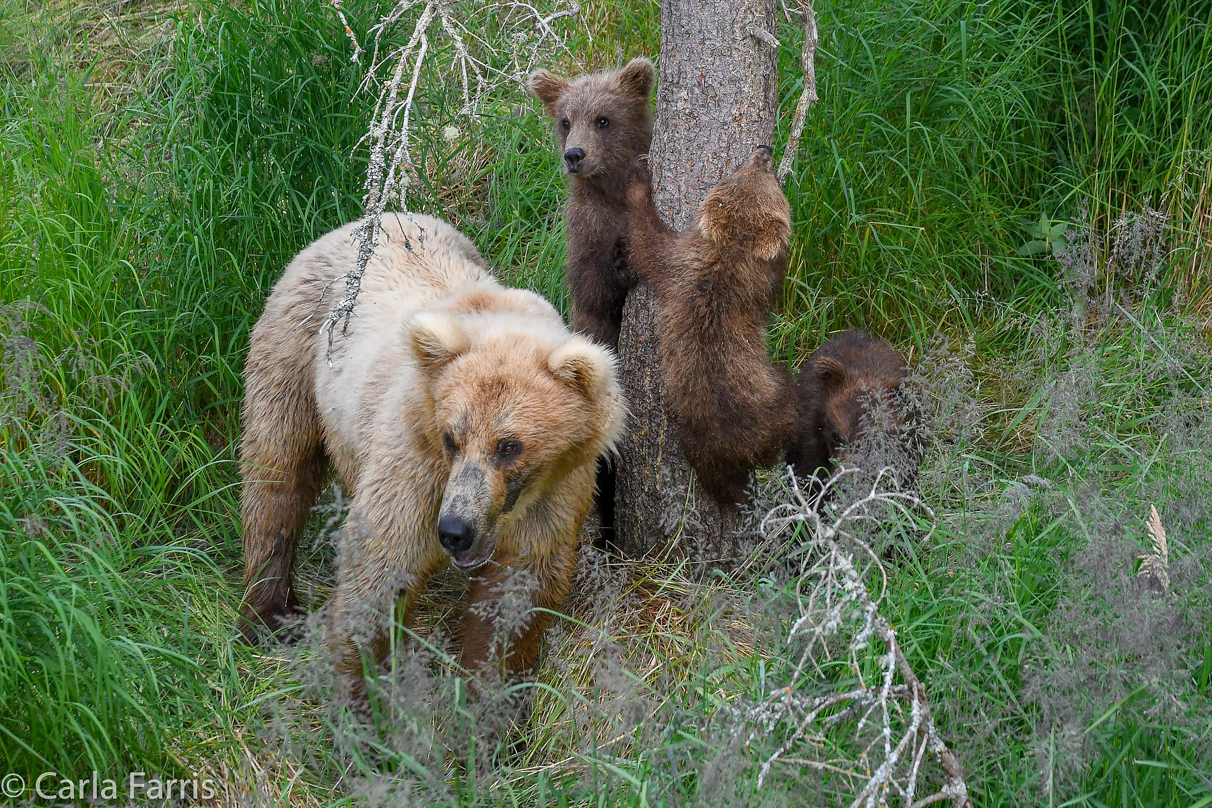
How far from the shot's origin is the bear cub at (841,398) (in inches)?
163

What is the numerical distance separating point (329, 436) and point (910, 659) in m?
2.29

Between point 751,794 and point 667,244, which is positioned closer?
point 751,794

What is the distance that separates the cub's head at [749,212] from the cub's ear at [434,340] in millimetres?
1110

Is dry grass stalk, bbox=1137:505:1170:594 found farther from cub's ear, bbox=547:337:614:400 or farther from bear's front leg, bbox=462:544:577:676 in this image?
bear's front leg, bbox=462:544:577:676

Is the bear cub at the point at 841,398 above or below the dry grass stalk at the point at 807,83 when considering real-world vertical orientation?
below

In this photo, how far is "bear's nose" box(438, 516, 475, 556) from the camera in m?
2.93

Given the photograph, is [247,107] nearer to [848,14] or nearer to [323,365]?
[323,365]

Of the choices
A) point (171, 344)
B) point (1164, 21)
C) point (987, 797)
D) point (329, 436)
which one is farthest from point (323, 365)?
point (1164, 21)

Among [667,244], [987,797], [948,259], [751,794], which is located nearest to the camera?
[751,794]

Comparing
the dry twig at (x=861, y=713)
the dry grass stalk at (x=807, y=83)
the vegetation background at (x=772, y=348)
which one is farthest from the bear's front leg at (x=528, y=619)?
the dry grass stalk at (x=807, y=83)

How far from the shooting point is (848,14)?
5227mm

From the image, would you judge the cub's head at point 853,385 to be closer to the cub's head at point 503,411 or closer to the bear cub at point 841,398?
the bear cub at point 841,398

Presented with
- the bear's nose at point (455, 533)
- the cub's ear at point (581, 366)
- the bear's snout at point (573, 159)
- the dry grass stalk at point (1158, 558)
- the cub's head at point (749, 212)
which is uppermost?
the bear's snout at point (573, 159)

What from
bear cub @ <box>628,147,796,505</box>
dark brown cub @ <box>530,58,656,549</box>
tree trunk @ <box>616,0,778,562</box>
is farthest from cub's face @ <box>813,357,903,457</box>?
dark brown cub @ <box>530,58,656,549</box>
